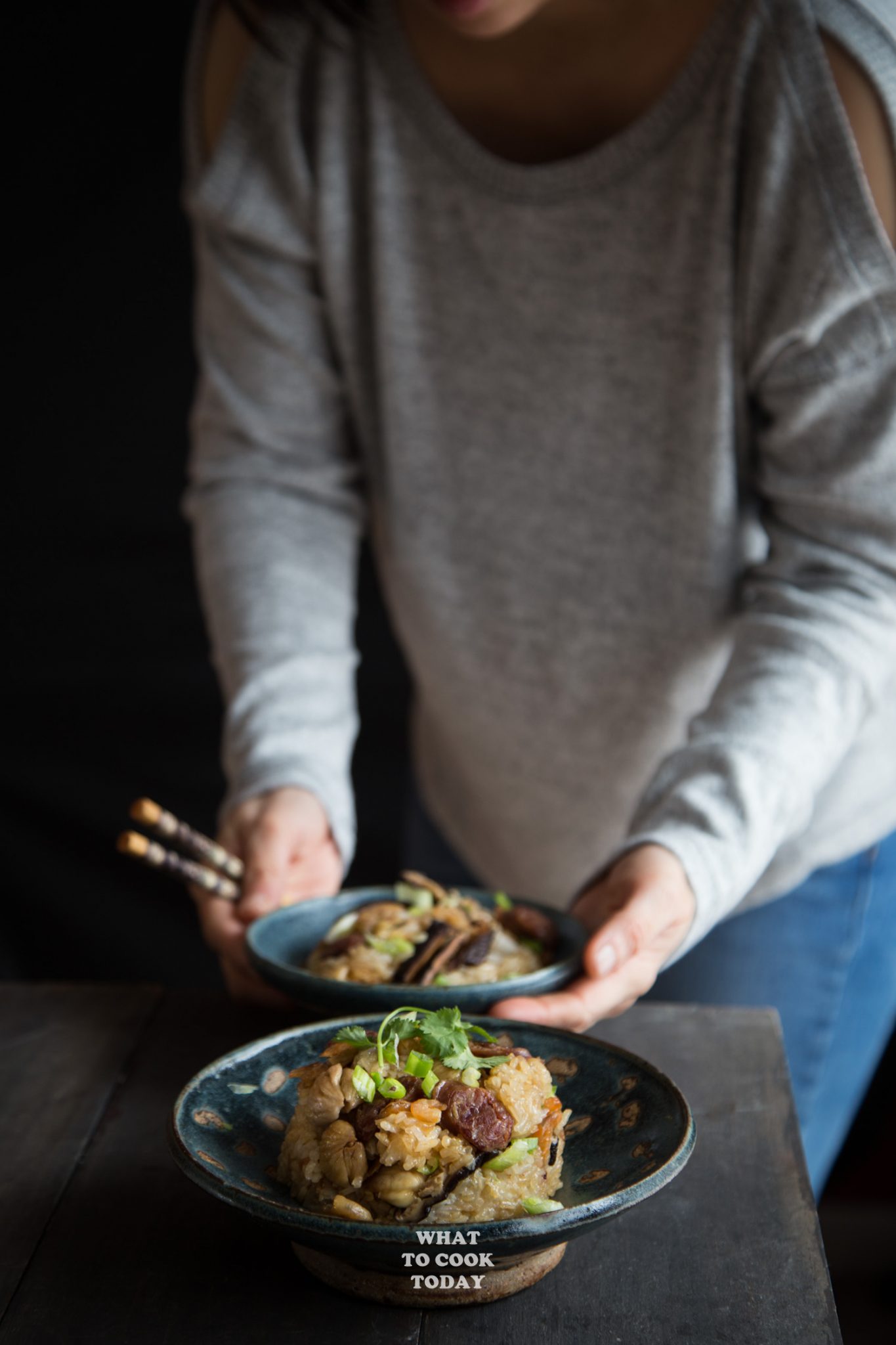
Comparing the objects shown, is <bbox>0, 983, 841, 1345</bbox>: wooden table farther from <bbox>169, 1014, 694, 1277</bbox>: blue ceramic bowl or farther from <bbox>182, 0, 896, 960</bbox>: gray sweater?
<bbox>182, 0, 896, 960</bbox>: gray sweater

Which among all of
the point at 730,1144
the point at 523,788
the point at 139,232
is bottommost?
the point at 523,788

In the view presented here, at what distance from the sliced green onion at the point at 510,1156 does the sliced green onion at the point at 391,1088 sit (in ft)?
0.21

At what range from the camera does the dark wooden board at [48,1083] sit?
863 mm

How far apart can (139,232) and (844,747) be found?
169 centimetres

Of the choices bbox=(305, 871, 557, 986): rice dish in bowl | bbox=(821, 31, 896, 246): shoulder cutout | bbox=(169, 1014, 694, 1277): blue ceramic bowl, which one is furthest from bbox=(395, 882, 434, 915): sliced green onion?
bbox=(821, 31, 896, 246): shoulder cutout

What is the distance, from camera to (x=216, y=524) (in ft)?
5.12

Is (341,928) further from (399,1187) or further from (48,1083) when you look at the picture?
(399,1187)

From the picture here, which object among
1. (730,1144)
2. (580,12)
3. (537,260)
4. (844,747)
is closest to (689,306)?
(537,260)

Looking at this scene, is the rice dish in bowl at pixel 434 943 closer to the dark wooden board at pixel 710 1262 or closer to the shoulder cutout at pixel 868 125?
the dark wooden board at pixel 710 1262

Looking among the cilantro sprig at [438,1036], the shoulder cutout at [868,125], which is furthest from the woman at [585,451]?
the cilantro sprig at [438,1036]

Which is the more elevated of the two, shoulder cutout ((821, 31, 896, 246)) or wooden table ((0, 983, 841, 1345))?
shoulder cutout ((821, 31, 896, 246))

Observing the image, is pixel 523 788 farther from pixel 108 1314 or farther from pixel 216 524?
pixel 108 1314

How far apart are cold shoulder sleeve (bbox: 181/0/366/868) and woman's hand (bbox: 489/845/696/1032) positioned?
1.21ft

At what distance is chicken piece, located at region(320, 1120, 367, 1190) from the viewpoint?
0.75 metres
